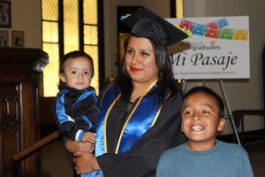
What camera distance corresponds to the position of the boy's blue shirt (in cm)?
167

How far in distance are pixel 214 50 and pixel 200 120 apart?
290 cm

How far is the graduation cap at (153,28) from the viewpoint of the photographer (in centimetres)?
192

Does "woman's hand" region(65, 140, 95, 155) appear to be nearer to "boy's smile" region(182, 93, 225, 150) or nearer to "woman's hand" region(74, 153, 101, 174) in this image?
"woman's hand" region(74, 153, 101, 174)

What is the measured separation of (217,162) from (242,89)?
5.53 m

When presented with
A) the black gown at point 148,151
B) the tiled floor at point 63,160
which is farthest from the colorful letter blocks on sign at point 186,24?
the black gown at point 148,151

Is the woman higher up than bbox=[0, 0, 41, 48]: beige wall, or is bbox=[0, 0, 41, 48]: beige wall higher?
bbox=[0, 0, 41, 48]: beige wall

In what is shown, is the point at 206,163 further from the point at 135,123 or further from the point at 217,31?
the point at 217,31

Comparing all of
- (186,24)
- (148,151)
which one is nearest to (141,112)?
(148,151)

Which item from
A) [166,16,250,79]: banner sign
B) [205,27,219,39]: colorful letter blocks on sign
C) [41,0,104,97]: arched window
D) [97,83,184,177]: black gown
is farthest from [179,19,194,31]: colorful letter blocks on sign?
[41,0,104,97]: arched window

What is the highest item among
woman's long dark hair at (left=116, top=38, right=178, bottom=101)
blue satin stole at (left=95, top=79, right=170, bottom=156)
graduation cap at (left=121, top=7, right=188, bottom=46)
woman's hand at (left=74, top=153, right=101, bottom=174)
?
graduation cap at (left=121, top=7, right=188, bottom=46)

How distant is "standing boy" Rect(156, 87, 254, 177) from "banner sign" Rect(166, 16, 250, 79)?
8.70 feet

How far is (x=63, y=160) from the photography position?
226 inches

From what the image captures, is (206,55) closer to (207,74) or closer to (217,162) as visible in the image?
(207,74)

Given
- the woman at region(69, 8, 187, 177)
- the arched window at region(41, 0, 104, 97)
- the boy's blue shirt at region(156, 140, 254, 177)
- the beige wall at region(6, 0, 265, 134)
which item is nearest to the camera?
the boy's blue shirt at region(156, 140, 254, 177)
